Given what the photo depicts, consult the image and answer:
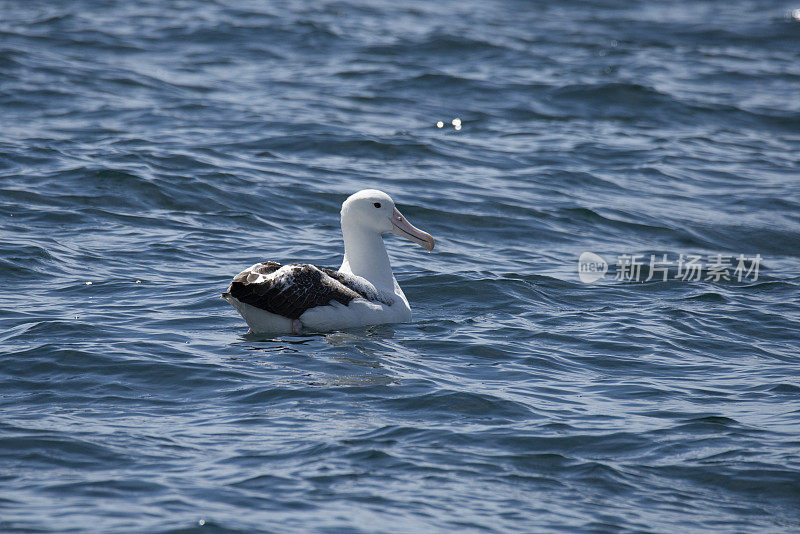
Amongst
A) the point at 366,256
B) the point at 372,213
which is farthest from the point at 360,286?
the point at 372,213

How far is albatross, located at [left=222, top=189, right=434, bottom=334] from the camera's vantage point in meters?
9.98

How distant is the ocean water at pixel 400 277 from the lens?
709 centimetres

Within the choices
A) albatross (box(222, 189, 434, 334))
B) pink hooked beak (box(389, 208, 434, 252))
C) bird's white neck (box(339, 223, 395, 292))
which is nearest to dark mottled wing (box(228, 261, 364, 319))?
albatross (box(222, 189, 434, 334))

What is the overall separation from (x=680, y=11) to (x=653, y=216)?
19628 mm

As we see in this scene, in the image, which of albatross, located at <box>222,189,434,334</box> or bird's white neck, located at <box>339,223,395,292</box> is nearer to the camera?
albatross, located at <box>222,189,434,334</box>

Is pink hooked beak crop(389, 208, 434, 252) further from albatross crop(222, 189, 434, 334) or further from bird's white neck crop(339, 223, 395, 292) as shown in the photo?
bird's white neck crop(339, 223, 395, 292)

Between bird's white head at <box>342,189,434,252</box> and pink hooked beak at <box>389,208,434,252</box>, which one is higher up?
bird's white head at <box>342,189,434,252</box>

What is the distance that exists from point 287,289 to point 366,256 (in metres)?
1.53

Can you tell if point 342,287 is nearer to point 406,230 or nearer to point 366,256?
point 366,256

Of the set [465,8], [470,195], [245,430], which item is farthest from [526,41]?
[245,430]

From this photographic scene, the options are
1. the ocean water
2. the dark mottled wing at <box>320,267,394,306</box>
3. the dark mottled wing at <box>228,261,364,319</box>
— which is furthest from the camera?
the dark mottled wing at <box>320,267,394,306</box>

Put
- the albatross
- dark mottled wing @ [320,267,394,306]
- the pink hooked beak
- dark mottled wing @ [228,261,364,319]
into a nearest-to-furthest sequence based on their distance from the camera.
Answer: dark mottled wing @ [228,261,364,319]
the albatross
dark mottled wing @ [320,267,394,306]
the pink hooked beak

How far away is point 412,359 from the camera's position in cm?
968

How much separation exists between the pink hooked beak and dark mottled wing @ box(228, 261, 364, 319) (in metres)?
1.21
